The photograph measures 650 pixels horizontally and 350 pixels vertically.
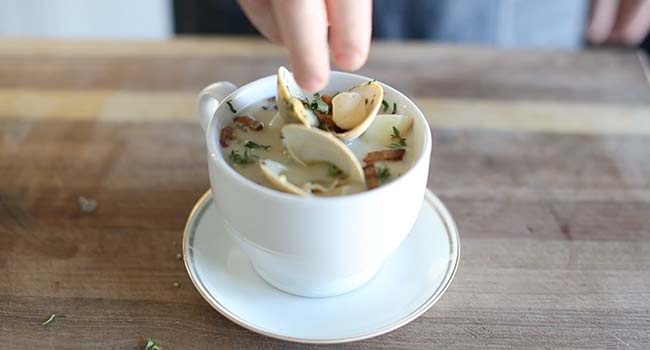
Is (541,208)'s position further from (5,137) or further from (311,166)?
(5,137)

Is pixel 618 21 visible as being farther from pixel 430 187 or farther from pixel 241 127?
pixel 241 127

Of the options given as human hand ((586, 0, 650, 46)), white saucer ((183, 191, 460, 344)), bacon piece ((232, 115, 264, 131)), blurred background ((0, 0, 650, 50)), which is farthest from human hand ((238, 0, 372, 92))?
human hand ((586, 0, 650, 46))

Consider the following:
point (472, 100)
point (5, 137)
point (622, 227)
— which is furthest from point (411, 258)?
point (5, 137)

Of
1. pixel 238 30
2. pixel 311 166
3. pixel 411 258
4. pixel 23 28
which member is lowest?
pixel 23 28

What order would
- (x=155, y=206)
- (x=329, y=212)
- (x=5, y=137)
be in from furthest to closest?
(x=5, y=137)
(x=155, y=206)
(x=329, y=212)

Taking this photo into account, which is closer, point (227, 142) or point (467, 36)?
point (227, 142)
